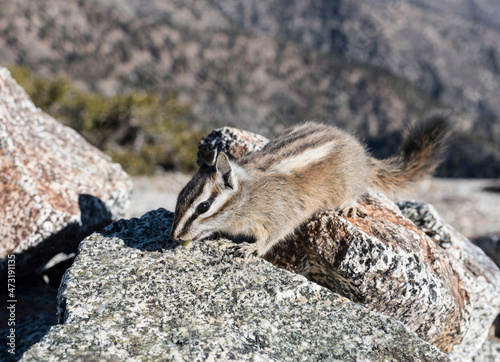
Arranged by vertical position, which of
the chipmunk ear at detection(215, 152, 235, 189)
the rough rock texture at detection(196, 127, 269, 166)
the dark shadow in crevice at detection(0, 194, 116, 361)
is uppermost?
the rough rock texture at detection(196, 127, 269, 166)

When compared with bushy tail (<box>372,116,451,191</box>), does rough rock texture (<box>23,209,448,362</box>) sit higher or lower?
lower

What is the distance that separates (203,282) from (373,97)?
182 m

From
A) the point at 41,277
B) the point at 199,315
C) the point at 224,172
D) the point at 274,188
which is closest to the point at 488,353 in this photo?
the point at 274,188

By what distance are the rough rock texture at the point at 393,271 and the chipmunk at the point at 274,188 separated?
0.29 meters

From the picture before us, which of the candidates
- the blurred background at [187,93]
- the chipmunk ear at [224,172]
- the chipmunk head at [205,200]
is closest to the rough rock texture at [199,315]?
the chipmunk head at [205,200]

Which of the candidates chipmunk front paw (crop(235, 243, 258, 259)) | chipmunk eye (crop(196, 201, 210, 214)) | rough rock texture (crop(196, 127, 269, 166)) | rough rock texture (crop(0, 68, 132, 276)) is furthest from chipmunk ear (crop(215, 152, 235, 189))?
Answer: rough rock texture (crop(0, 68, 132, 276))

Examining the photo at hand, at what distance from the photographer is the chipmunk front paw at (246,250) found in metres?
4.07

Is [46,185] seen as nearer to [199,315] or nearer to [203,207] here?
[203,207]

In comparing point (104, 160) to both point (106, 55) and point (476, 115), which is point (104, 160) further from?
point (476, 115)

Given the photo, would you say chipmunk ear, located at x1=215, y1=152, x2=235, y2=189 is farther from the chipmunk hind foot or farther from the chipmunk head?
the chipmunk hind foot

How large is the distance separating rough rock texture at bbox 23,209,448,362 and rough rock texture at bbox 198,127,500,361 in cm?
51

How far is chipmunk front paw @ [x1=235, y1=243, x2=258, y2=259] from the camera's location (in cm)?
407

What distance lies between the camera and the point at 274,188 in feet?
14.5

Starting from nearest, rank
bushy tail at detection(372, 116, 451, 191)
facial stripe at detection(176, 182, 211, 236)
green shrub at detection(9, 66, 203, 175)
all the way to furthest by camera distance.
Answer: facial stripe at detection(176, 182, 211, 236)
bushy tail at detection(372, 116, 451, 191)
green shrub at detection(9, 66, 203, 175)
